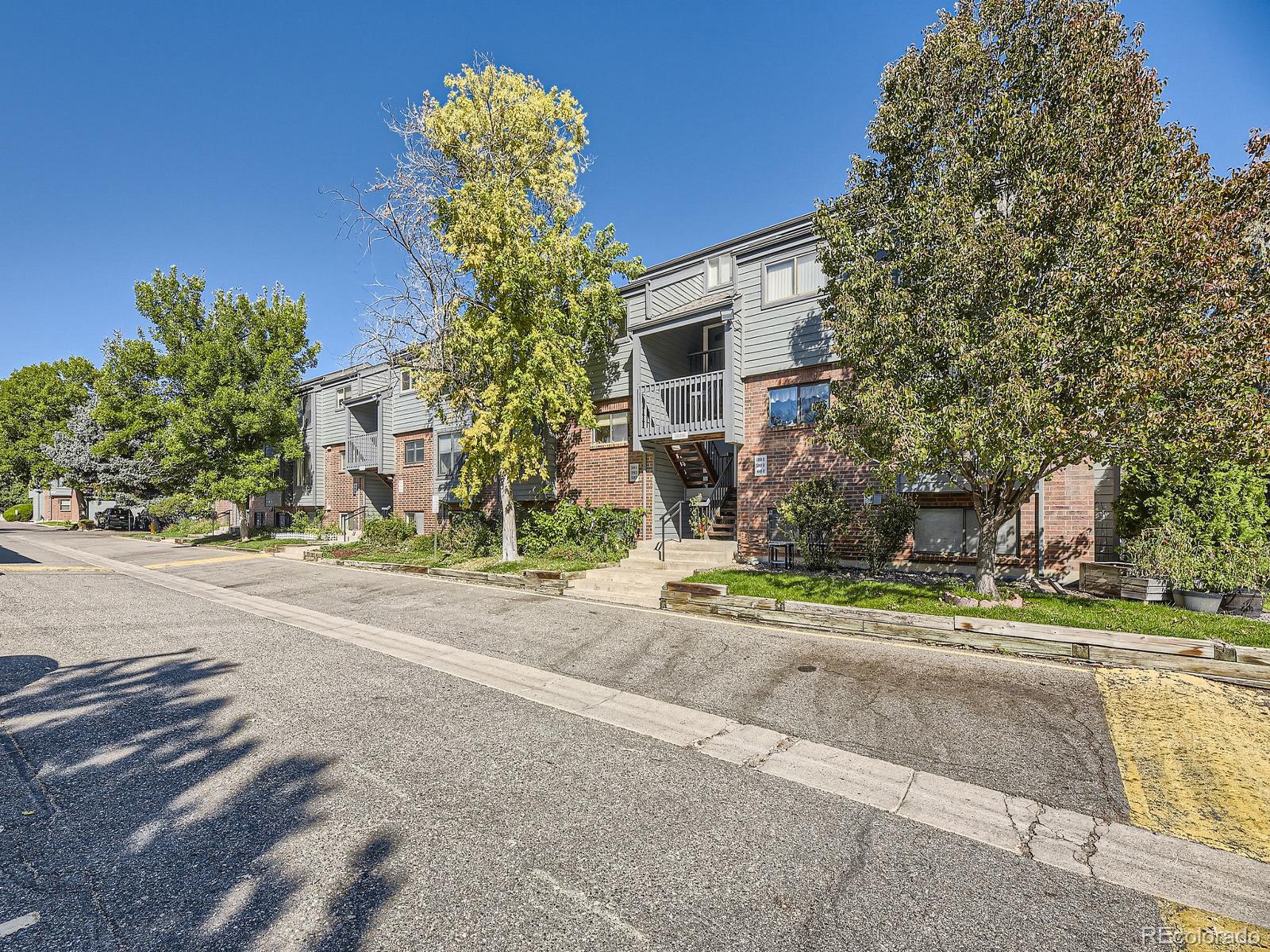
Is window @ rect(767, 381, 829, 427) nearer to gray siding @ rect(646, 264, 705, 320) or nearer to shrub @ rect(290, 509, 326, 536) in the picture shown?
gray siding @ rect(646, 264, 705, 320)

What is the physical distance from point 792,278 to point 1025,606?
29.1 feet

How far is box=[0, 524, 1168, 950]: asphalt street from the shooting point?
2.62 metres

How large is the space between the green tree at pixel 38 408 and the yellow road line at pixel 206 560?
36.6 metres

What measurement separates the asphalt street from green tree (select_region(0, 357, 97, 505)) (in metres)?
52.5

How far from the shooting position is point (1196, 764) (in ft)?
13.7

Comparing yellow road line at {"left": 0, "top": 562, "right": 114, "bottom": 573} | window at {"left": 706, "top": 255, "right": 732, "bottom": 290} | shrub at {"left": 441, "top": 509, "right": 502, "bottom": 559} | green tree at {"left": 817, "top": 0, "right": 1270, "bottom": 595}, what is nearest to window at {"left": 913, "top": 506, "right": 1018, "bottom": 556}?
green tree at {"left": 817, "top": 0, "right": 1270, "bottom": 595}

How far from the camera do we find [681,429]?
14359 millimetres

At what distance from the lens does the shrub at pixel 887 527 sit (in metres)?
11.9

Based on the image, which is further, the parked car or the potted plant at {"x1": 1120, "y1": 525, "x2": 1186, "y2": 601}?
the parked car

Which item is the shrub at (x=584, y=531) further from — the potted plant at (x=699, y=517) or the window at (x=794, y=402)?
the window at (x=794, y=402)

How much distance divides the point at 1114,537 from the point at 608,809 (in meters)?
12.7

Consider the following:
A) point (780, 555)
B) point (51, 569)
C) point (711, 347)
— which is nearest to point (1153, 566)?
point (780, 555)

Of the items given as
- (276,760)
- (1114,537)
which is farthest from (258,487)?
(1114,537)

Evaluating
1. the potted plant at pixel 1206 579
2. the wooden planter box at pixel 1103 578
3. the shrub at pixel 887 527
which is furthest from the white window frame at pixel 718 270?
the potted plant at pixel 1206 579
